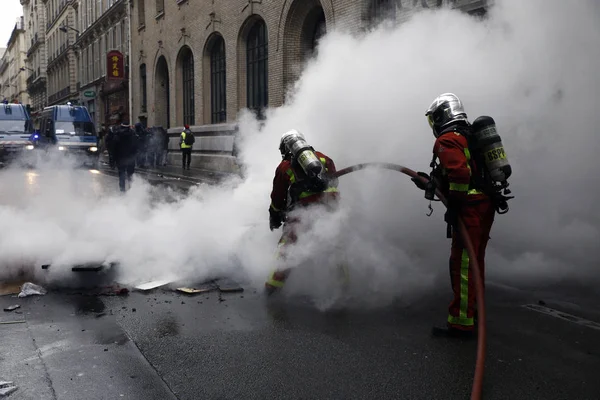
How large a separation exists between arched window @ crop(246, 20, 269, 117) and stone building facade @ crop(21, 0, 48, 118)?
43.6 m

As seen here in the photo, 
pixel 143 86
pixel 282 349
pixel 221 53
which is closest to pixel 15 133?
pixel 221 53

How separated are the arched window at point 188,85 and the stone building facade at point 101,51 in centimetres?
621

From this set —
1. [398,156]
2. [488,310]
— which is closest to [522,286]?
[488,310]

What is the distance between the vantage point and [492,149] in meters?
3.94

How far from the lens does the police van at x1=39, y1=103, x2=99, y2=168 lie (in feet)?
67.7

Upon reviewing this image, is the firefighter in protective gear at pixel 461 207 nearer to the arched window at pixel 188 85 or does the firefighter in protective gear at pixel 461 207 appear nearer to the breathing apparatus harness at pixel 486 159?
the breathing apparatus harness at pixel 486 159

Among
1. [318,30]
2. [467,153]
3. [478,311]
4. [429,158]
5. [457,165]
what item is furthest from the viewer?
[318,30]

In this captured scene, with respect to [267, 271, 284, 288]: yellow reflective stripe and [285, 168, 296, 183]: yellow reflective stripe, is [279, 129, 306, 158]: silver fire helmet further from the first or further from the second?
[267, 271, 284, 288]: yellow reflective stripe

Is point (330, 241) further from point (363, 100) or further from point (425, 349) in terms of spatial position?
point (363, 100)

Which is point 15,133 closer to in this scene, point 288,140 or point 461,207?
point 288,140

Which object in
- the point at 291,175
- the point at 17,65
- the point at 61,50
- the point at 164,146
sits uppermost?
the point at 17,65

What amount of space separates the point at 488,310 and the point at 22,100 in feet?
278

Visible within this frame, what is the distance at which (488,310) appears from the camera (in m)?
4.50

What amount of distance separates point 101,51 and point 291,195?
3531 centimetres
